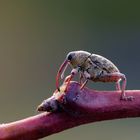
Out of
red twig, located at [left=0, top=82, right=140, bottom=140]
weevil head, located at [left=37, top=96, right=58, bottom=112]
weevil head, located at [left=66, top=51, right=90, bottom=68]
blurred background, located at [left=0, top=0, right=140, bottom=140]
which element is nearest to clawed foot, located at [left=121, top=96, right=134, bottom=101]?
red twig, located at [left=0, top=82, right=140, bottom=140]

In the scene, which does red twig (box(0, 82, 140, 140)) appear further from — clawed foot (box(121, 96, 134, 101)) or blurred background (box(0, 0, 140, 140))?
blurred background (box(0, 0, 140, 140))

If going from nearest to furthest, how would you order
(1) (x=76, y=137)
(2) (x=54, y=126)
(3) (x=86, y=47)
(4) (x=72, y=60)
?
(2) (x=54, y=126) < (4) (x=72, y=60) < (1) (x=76, y=137) < (3) (x=86, y=47)

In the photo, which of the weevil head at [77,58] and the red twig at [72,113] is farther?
the weevil head at [77,58]

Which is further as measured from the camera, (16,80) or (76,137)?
(16,80)

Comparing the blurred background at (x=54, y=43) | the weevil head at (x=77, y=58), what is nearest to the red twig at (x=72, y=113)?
the weevil head at (x=77, y=58)

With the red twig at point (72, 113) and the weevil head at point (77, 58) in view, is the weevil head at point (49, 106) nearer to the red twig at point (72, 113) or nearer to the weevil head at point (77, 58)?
the red twig at point (72, 113)

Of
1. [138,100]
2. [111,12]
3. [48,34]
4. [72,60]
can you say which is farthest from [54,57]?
[138,100]

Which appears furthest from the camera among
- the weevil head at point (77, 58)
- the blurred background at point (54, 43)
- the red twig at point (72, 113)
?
the blurred background at point (54, 43)

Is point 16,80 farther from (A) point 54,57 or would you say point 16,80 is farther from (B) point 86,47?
(B) point 86,47
